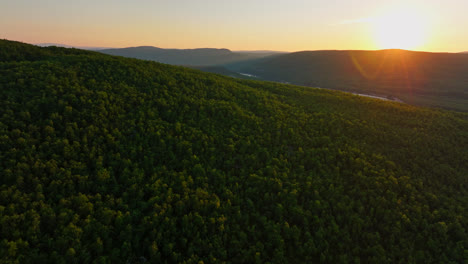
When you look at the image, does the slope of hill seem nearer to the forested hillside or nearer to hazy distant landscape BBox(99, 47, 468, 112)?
hazy distant landscape BBox(99, 47, 468, 112)

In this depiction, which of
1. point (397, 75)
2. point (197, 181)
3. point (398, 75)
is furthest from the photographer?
point (397, 75)

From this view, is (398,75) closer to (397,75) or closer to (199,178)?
(397,75)

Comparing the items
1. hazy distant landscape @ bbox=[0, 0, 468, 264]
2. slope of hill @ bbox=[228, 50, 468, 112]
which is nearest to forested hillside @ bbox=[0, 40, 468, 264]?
hazy distant landscape @ bbox=[0, 0, 468, 264]

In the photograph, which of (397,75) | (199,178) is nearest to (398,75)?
(397,75)

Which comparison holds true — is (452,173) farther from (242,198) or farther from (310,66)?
(310,66)

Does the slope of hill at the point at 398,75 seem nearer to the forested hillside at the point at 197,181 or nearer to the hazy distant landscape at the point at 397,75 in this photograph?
the hazy distant landscape at the point at 397,75

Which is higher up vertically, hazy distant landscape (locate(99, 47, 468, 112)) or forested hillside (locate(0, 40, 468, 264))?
hazy distant landscape (locate(99, 47, 468, 112))
